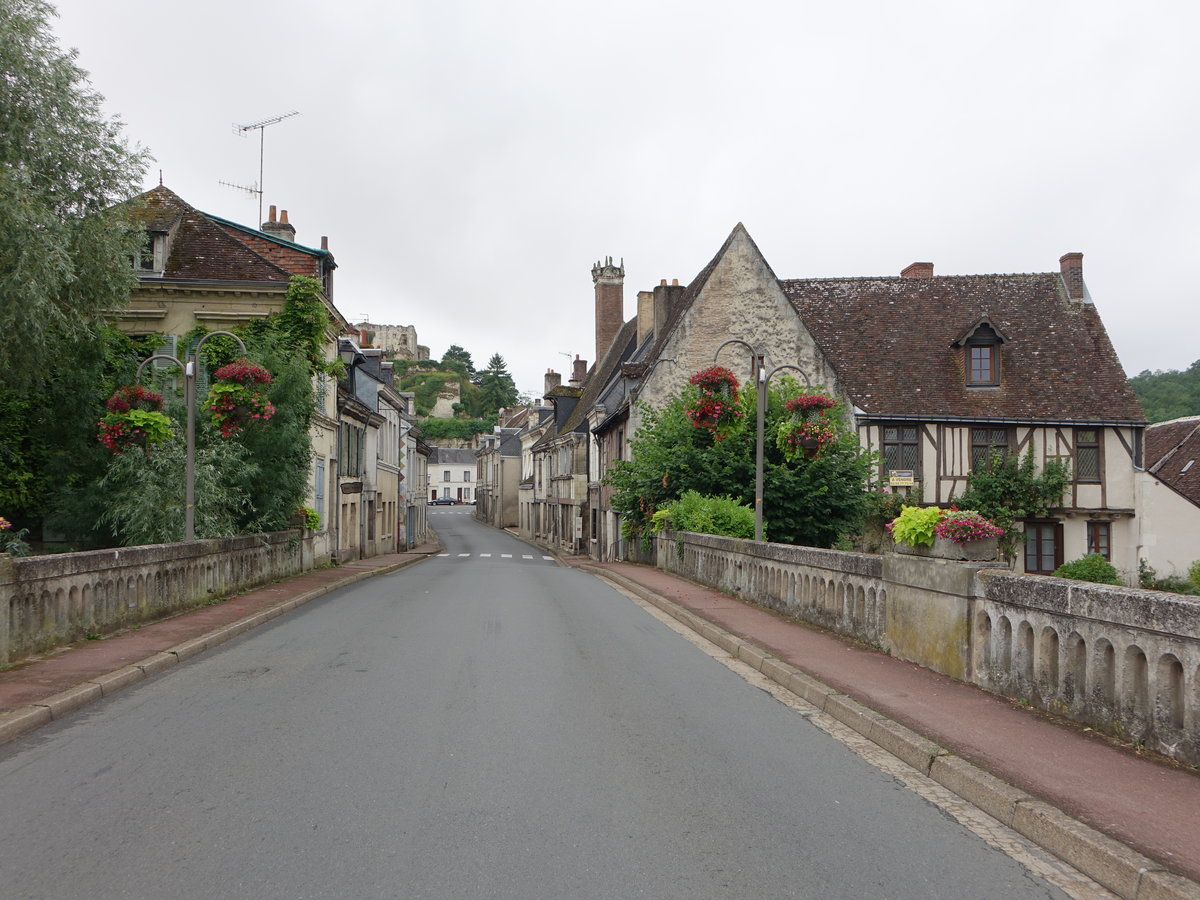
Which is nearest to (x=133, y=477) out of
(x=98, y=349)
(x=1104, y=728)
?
(x=98, y=349)

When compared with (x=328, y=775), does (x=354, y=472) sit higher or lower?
higher

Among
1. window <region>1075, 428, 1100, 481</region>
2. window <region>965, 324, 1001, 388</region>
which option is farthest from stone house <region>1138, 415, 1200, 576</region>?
window <region>965, 324, 1001, 388</region>

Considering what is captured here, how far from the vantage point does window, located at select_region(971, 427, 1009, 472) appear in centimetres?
2977

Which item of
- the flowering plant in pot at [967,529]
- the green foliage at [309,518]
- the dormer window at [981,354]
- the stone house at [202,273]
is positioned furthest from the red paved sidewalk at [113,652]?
the dormer window at [981,354]

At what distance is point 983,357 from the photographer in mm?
30969

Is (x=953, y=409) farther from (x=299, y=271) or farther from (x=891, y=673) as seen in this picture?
(x=891, y=673)

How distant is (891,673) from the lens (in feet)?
27.9

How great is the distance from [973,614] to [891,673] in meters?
1.08

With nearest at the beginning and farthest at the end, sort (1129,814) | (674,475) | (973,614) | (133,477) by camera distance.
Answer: (1129,814), (973,614), (133,477), (674,475)

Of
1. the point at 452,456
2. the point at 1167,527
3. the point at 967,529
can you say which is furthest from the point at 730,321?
the point at 452,456

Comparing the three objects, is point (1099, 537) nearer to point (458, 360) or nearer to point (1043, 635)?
point (1043, 635)

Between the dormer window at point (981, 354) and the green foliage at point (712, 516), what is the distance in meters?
11.8

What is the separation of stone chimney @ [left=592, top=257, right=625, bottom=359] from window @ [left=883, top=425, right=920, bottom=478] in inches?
832

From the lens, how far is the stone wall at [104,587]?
895 centimetres
